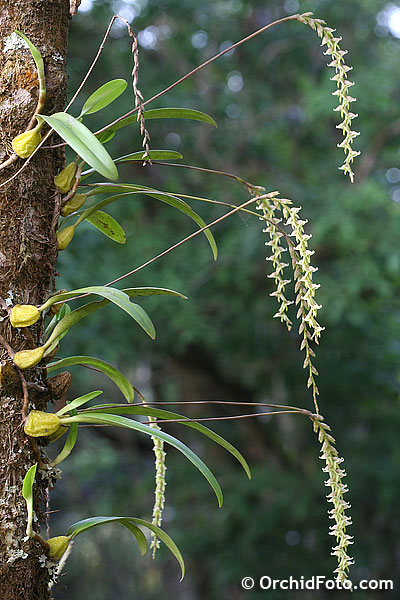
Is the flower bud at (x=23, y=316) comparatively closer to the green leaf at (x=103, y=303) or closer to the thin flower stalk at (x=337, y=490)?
the green leaf at (x=103, y=303)

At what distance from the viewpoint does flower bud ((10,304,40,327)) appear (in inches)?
19.8

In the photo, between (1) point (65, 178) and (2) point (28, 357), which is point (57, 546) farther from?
(1) point (65, 178)

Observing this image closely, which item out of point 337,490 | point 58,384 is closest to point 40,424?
point 58,384

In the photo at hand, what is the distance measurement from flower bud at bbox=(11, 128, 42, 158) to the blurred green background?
5.99 feet

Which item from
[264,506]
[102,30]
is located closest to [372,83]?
[102,30]

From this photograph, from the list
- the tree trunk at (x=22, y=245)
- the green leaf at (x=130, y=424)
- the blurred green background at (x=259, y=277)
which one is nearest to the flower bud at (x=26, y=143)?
the tree trunk at (x=22, y=245)

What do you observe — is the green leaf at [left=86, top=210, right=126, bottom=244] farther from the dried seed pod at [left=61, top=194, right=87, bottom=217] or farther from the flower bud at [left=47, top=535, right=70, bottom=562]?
the flower bud at [left=47, top=535, right=70, bottom=562]

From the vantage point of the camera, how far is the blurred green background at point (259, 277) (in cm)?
278

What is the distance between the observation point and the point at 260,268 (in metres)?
2.99

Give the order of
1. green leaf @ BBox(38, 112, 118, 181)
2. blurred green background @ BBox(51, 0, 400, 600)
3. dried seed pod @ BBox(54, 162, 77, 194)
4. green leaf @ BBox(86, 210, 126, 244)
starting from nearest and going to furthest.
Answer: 1. green leaf @ BBox(38, 112, 118, 181)
2. dried seed pod @ BBox(54, 162, 77, 194)
3. green leaf @ BBox(86, 210, 126, 244)
4. blurred green background @ BBox(51, 0, 400, 600)

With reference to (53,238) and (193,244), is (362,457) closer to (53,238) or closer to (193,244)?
(193,244)

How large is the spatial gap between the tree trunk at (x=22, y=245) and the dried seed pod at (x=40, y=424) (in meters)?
0.01

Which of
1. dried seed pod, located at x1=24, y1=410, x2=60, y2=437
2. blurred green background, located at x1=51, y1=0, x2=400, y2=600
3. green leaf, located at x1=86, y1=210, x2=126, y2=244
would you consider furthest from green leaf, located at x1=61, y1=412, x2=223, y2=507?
blurred green background, located at x1=51, y1=0, x2=400, y2=600

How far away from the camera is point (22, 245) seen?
20.9 inches
